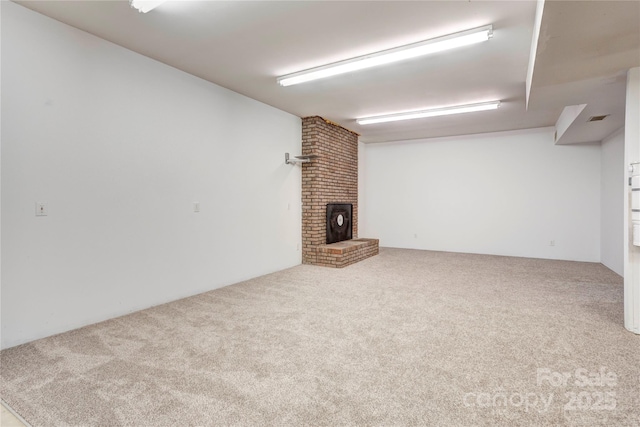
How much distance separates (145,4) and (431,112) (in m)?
4.31

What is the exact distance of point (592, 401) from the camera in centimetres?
175

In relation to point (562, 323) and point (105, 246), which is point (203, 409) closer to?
point (105, 246)

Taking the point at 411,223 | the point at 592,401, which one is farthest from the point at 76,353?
the point at 411,223

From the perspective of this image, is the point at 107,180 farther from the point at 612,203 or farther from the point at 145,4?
the point at 612,203

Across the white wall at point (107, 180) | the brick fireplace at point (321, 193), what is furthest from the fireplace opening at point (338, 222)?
the white wall at point (107, 180)

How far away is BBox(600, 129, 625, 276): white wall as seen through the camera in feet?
16.0

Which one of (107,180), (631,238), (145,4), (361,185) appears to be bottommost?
(631,238)

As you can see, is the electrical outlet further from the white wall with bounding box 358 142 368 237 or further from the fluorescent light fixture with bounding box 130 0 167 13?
the white wall with bounding box 358 142 368 237

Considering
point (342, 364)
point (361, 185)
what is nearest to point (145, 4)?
point (342, 364)

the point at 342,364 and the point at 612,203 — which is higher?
the point at 612,203

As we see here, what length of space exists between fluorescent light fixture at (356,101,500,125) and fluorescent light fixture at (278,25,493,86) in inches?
84.6

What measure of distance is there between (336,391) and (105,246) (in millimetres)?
2589

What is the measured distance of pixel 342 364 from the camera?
216 cm

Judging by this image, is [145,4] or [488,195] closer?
[145,4]
